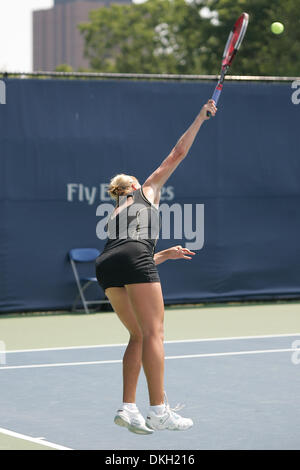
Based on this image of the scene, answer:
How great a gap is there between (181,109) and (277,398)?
5.57 m

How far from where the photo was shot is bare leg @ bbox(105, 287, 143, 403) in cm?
534

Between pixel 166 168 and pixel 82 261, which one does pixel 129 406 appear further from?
pixel 82 261

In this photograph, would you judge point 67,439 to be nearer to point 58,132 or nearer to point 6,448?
point 6,448

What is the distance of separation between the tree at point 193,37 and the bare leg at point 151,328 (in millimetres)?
15172

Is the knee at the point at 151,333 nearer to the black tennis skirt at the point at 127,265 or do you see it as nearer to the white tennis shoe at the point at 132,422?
the black tennis skirt at the point at 127,265

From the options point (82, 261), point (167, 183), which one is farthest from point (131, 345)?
point (167, 183)

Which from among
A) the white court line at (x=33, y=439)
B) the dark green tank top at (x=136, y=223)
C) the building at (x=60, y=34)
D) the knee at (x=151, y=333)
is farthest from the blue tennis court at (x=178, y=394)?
the building at (x=60, y=34)

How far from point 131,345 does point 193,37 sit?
30319mm

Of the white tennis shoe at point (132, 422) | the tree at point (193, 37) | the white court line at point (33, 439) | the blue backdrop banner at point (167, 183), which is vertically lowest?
the white court line at point (33, 439)

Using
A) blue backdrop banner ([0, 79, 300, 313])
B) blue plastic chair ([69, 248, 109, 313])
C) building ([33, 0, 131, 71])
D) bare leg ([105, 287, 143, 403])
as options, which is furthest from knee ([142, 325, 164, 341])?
building ([33, 0, 131, 71])

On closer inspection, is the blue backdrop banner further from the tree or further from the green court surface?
the tree

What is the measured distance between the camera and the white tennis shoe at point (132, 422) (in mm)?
5254

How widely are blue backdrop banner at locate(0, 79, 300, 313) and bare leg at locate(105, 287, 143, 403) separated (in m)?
5.46

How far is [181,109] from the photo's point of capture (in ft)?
36.9
